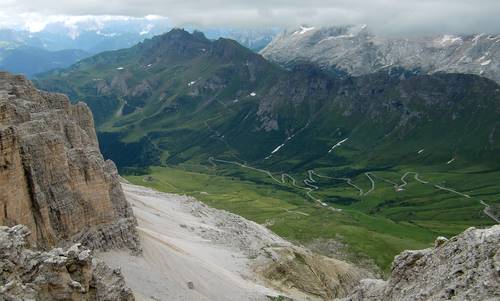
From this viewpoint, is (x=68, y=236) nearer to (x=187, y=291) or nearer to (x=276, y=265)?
(x=187, y=291)

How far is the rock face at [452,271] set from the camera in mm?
40531

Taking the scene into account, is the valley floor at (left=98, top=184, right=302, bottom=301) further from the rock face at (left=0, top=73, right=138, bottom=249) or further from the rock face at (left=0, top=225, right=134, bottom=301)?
the rock face at (left=0, top=225, right=134, bottom=301)

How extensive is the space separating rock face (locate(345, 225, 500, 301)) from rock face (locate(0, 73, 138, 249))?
48.0m

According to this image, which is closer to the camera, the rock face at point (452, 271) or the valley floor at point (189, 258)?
the rock face at point (452, 271)

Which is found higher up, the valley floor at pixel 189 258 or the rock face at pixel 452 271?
the rock face at pixel 452 271

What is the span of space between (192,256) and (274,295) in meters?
18.2

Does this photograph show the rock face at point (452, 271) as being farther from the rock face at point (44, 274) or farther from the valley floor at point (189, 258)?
the valley floor at point (189, 258)

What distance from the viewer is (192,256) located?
350 ft

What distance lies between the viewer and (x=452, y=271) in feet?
147

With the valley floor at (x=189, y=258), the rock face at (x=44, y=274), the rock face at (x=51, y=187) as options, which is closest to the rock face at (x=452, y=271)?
the rock face at (x=44, y=274)

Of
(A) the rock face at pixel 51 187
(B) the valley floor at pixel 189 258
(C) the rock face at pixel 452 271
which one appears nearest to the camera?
(C) the rock face at pixel 452 271

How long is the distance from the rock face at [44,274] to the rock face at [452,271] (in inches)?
1094

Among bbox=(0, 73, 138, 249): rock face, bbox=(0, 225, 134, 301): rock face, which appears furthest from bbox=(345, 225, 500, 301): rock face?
bbox=(0, 73, 138, 249): rock face

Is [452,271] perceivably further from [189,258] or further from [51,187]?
[189,258]
